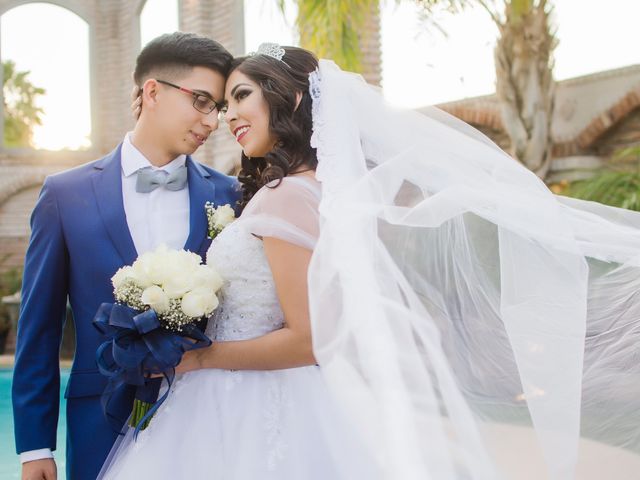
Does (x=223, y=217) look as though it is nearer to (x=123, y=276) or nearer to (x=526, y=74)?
(x=123, y=276)

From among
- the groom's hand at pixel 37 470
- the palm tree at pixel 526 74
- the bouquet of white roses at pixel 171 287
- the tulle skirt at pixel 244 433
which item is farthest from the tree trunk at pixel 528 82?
the groom's hand at pixel 37 470

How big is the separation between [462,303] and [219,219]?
2.49 ft

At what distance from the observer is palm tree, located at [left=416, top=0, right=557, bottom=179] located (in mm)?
6629

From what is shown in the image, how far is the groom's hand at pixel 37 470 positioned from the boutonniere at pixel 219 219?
32.0 inches

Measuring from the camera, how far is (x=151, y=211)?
96.2 inches

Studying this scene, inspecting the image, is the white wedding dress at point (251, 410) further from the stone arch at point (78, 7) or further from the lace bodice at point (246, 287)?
the stone arch at point (78, 7)

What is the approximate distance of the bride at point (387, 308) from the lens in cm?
173

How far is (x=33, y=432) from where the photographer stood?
7.46 feet

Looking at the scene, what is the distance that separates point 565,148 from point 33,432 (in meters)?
6.76

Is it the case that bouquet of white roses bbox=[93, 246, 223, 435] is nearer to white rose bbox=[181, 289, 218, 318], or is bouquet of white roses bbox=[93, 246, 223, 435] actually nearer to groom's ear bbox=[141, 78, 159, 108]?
white rose bbox=[181, 289, 218, 318]

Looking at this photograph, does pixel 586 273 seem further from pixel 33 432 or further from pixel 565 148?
pixel 565 148

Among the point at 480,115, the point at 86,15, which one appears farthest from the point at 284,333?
the point at 86,15

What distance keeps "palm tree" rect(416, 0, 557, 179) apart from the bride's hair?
4.63m

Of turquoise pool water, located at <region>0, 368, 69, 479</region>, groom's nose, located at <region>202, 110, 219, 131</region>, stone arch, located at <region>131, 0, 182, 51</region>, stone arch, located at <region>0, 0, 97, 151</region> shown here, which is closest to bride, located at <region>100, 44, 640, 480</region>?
groom's nose, located at <region>202, 110, 219, 131</region>
